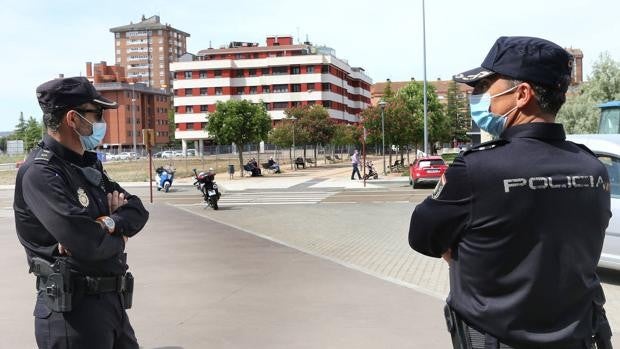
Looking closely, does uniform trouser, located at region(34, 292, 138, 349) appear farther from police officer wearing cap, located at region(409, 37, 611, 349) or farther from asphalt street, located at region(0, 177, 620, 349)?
asphalt street, located at region(0, 177, 620, 349)

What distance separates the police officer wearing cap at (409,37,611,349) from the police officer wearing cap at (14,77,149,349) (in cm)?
145

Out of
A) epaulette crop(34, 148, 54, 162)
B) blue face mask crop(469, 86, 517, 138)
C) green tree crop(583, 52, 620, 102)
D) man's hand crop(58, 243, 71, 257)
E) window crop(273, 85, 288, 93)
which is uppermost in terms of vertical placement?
window crop(273, 85, 288, 93)

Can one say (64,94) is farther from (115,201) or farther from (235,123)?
(235,123)

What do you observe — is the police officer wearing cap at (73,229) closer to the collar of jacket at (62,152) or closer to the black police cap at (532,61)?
the collar of jacket at (62,152)

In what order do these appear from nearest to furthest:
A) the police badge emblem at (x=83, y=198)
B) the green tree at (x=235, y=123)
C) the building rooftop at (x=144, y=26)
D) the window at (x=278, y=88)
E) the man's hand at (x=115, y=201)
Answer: the police badge emblem at (x=83, y=198) → the man's hand at (x=115, y=201) → the green tree at (x=235, y=123) → the window at (x=278, y=88) → the building rooftop at (x=144, y=26)

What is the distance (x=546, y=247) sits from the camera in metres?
1.98

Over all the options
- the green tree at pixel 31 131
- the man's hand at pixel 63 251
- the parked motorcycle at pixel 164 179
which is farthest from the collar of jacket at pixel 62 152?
the green tree at pixel 31 131

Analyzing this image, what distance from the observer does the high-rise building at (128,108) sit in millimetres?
113562

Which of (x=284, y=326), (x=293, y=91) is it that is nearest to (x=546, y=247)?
(x=284, y=326)

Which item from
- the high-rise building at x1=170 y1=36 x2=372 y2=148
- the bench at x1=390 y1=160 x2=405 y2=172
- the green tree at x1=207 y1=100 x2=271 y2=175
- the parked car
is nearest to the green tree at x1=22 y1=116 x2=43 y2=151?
the high-rise building at x1=170 y1=36 x2=372 y2=148

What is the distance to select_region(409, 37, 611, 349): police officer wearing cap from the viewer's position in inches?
77.6

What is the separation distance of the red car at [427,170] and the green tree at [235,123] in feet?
53.7

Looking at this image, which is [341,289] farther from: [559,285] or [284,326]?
[559,285]

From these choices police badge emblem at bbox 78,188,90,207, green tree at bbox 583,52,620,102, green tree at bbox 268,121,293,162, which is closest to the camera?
police badge emblem at bbox 78,188,90,207
